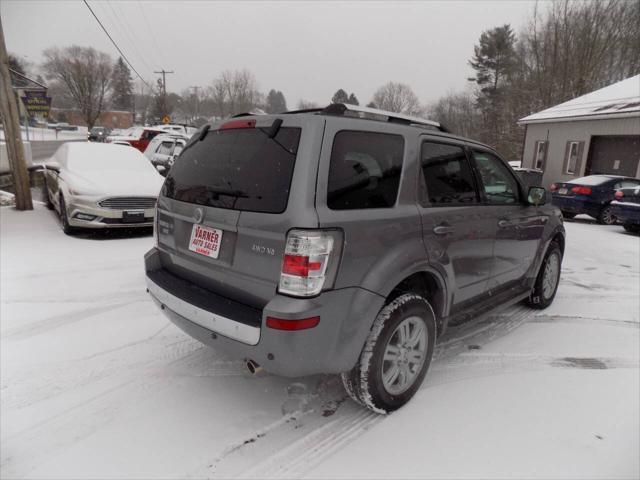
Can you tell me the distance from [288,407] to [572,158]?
19519mm

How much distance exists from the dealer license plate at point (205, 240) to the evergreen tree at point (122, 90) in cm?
5950

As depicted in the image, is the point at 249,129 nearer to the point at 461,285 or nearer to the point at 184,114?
the point at 461,285

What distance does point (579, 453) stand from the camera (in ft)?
7.64

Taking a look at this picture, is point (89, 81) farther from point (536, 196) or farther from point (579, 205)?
point (536, 196)

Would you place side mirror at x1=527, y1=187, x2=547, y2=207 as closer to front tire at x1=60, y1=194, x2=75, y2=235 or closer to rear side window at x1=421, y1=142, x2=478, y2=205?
rear side window at x1=421, y1=142, x2=478, y2=205

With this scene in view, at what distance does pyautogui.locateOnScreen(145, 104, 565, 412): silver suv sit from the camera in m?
2.12

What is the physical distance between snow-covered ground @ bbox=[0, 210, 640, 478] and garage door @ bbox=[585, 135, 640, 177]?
44.2ft

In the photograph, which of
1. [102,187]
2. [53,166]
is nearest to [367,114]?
[102,187]

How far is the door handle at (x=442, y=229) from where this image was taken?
269 cm

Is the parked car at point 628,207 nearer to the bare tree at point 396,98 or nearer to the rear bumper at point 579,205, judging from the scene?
the rear bumper at point 579,205

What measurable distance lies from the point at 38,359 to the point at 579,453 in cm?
377

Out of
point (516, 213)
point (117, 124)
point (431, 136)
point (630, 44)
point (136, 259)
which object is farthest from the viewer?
point (117, 124)

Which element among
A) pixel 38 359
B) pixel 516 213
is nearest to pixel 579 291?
pixel 516 213

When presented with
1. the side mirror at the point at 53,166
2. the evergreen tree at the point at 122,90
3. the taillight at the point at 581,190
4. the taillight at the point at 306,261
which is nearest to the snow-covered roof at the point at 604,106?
the taillight at the point at 581,190
